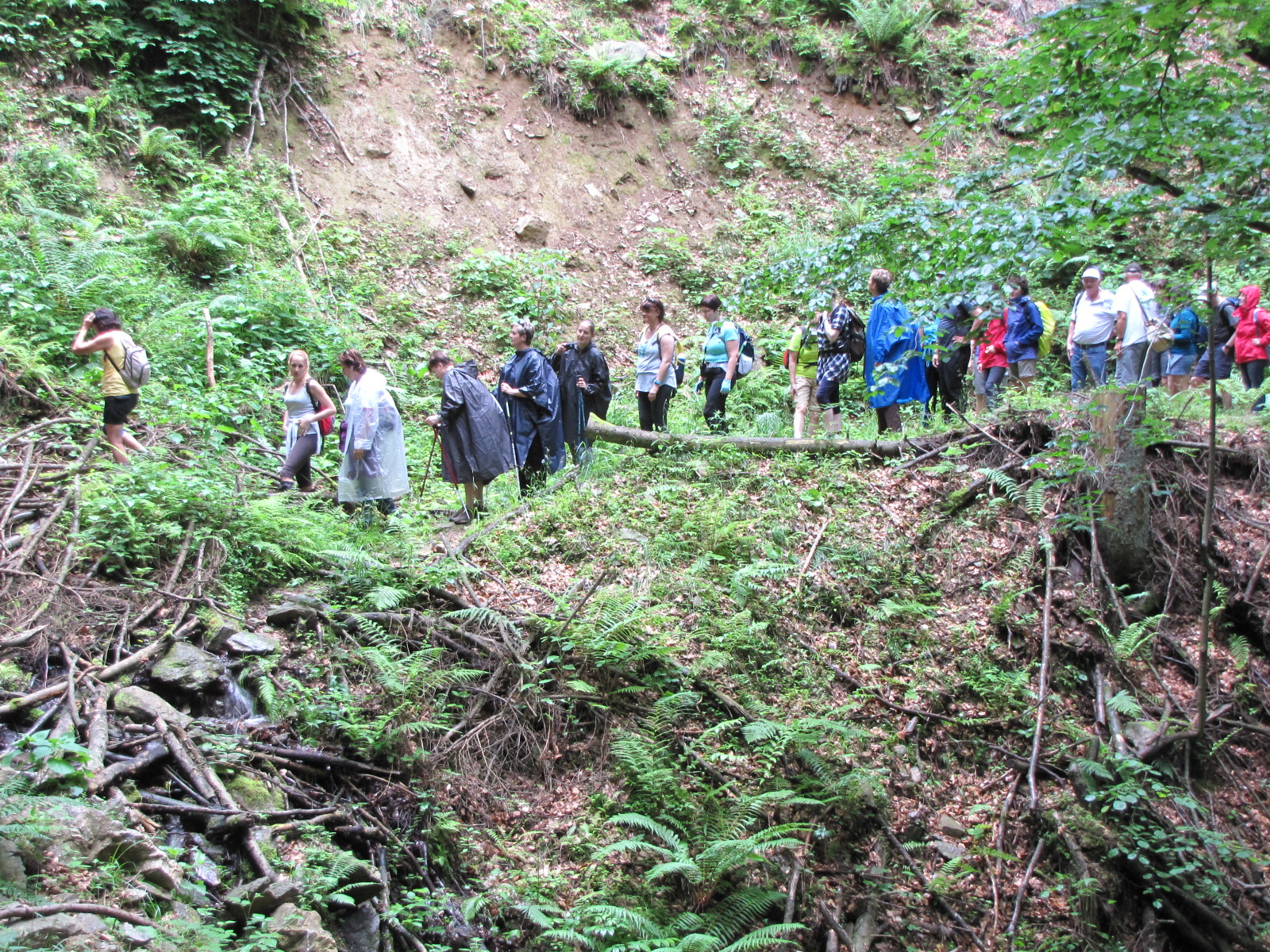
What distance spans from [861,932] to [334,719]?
10.6 ft

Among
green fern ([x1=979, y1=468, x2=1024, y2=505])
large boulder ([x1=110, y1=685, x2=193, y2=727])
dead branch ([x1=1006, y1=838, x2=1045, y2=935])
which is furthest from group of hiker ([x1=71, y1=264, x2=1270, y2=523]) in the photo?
dead branch ([x1=1006, y1=838, x2=1045, y2=935])

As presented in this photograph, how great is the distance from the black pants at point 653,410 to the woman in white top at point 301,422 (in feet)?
10.8

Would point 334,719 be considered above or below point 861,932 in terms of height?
above

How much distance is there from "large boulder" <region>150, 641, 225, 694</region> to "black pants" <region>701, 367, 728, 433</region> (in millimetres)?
5856

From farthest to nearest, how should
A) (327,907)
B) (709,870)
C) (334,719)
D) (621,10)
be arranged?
(621,10), (334,719), (709,870), (327,907)

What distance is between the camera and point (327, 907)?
3824 mm

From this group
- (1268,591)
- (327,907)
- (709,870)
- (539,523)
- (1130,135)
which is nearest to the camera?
(327,907)

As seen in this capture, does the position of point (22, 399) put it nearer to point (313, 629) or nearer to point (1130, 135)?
point (313, 629)

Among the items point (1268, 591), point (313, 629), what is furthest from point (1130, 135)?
point (313, 629)

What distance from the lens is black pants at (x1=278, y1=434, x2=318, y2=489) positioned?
8109mm

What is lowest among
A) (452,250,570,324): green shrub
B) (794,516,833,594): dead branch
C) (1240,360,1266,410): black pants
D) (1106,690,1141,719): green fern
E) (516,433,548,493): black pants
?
(1106,690,1141,719): green fern

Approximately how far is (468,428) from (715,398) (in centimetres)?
282

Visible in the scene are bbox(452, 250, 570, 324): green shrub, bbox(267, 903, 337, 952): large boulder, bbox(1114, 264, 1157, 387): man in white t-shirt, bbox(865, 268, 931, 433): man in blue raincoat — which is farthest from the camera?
bbox(452, 250, 570, 324): green shrub

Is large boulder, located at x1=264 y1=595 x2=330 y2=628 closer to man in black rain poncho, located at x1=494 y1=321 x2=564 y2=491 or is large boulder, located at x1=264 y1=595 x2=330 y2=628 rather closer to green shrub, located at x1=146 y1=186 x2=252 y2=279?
man in black rain poncho, located at x1=494 y1=321 x2=564 y2=491
